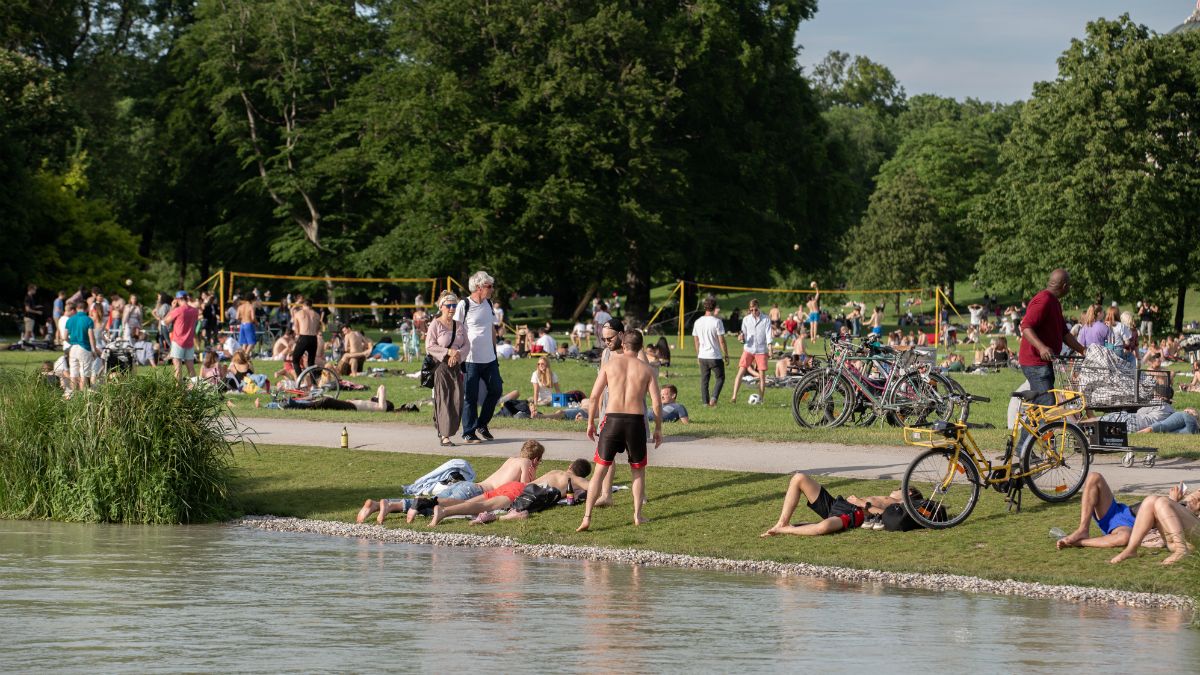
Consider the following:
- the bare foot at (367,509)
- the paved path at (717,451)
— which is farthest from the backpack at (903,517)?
the bare foot at (367,509)

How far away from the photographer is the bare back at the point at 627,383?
13609 millimetres

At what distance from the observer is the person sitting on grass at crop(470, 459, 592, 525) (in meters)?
15.0

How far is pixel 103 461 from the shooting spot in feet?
51.4

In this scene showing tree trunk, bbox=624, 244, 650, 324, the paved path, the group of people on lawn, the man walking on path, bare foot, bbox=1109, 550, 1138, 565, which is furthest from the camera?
tree trunk, bbox=624, 244, 650, 324

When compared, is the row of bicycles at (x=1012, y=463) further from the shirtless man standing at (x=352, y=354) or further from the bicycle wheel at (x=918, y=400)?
the shirtless man standing at (x=352, y=354)

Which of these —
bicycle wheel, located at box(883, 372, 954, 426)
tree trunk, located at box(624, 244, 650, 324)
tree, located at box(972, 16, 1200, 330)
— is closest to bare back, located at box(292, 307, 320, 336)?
bicycle wheel, located at box(883, 372, 954, 426)

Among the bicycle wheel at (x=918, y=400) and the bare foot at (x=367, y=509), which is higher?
the bicycle wheel at (x=918, y=400)

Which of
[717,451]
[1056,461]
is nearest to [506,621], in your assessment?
[1056,461]

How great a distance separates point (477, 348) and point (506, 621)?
7.75m

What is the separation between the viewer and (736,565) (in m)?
12.8

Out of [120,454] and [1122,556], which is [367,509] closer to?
[120,454]

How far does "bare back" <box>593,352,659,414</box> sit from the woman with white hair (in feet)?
14.7

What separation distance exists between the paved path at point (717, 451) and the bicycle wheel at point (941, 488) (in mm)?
1773

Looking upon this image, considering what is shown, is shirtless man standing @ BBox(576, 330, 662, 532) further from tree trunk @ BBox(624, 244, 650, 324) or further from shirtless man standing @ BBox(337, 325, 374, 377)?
tree trunk @ BBox(624, 244, 650, 324)
